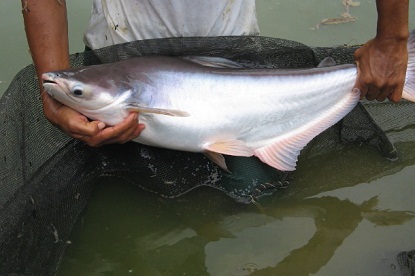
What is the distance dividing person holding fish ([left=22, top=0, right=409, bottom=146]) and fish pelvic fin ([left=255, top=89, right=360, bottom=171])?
0.31 ft

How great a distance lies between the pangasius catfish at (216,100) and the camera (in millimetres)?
2062

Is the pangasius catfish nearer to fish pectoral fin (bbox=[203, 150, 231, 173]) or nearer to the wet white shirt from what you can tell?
fish pectoral fin (bbox=[203, 150, 231, 173])

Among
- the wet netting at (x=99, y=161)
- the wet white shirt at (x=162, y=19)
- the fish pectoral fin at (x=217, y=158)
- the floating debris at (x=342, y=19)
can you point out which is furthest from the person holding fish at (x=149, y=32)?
the floating debris at (x=342, y=19)

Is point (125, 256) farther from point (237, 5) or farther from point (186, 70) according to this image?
point (237, 5)

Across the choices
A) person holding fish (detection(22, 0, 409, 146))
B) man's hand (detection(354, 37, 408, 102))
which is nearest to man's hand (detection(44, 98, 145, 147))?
person holding fish (detection(22, 0, 409, 146))

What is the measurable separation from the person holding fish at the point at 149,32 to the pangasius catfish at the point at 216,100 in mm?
67

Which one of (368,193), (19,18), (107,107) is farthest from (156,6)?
(19,18)

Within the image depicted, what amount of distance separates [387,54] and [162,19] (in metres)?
1.05

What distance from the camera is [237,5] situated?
→ 8.72 ft

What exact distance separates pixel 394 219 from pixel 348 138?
508 millimetres

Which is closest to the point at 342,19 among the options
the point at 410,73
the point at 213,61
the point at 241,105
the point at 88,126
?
the point at 410,73

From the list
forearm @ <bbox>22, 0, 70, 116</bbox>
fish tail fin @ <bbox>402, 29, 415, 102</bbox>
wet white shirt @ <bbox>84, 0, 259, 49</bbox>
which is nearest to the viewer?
forearm @ <bbox>22, 0, 70, 116</bbox>

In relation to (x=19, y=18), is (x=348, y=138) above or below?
below

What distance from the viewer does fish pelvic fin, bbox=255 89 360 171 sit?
233 cm
